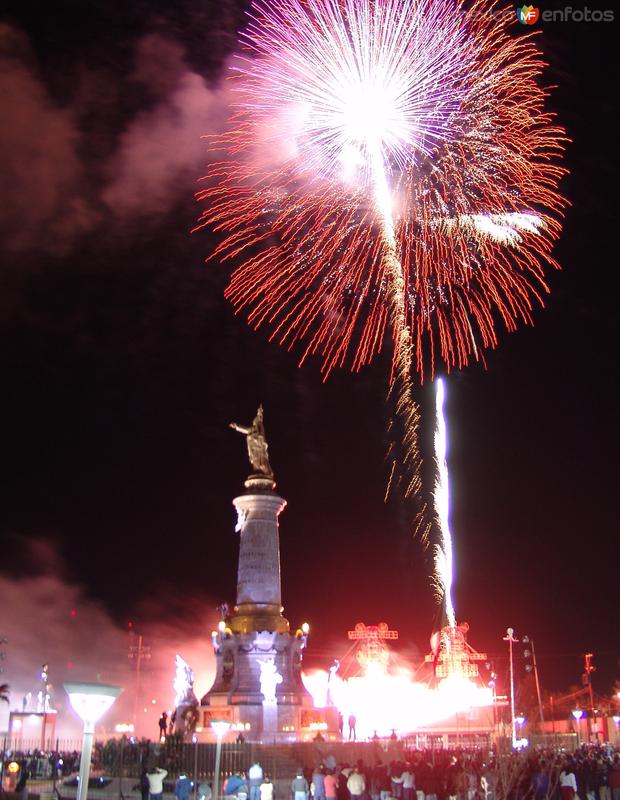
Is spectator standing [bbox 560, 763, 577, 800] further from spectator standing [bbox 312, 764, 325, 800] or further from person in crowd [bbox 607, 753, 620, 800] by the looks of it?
spectator standing [bbox 312, 764, 325, 800]

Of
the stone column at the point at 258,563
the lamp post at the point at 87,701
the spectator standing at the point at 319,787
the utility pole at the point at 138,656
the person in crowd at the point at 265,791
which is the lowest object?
the person in crowd at the point at 265,791

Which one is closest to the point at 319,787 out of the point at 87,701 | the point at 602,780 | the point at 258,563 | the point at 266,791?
the point at 266,791

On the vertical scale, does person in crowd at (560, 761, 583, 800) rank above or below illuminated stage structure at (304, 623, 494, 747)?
below

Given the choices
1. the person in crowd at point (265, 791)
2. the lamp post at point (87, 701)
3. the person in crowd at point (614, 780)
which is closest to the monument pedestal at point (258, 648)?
the person in crowd at point (265, 791)

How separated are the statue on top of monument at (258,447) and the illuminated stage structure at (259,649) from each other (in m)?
0.07

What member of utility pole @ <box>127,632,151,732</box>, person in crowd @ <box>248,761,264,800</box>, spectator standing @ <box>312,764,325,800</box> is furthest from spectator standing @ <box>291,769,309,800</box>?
utility pole @ <box>127,632,151,732</box>

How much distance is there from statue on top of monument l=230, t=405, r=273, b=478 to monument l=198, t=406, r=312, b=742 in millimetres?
63

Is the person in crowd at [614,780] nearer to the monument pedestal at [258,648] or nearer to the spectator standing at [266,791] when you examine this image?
the spectator standing at [266,791]

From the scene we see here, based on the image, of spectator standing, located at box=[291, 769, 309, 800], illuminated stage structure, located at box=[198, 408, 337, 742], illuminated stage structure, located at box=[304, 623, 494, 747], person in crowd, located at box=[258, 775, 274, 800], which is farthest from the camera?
illuminated stage structure, located at box=[304, 623, 494, 747]

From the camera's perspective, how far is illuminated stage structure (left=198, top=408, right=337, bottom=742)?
44166 millimetres

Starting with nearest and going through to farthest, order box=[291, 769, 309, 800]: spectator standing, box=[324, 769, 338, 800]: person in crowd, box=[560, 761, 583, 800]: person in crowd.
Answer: box=[560, 761, 583, 800]: person in crowd
box=[324, 769, 338, 800]: person in crowd
box=[291, 769, 309, 800]: spectator standing

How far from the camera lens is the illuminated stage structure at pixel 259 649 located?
44166 millimetres

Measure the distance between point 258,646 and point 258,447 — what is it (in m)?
12.5

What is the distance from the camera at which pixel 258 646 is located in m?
46.6
